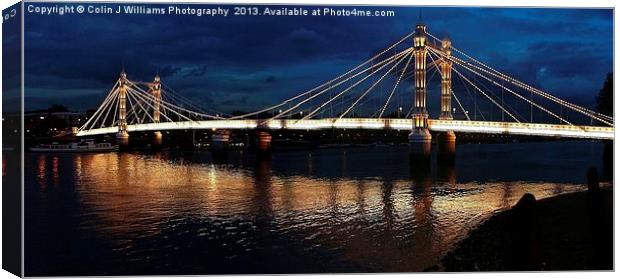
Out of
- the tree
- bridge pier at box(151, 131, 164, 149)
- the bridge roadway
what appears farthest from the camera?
bridge pier at box(151, 131, 164, 149)

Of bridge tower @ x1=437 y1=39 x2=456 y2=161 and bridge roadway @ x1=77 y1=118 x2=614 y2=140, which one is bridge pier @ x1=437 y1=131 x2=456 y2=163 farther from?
bridge roadway @ x1=77 y1=118 x2=614 y2=140

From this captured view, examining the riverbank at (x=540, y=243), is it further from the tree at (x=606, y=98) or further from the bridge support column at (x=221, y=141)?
the bridge support column at (x=221, y=141)

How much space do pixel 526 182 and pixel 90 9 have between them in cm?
1221

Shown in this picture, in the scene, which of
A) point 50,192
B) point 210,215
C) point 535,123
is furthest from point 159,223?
point 535,123

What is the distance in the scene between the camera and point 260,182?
1814cm

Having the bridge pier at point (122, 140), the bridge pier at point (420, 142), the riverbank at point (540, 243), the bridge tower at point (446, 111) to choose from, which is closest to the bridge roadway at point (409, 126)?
the bridge pier at point (420, 142)

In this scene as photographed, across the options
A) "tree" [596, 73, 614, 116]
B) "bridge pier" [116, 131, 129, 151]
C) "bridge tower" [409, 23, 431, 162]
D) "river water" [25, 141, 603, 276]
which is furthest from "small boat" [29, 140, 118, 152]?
"tree" [596, 73, 614, 116]

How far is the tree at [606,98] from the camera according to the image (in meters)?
10.4

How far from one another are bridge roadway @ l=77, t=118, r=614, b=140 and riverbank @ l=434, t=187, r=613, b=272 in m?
5.77

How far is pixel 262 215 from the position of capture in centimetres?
1223

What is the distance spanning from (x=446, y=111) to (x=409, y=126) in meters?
2.90

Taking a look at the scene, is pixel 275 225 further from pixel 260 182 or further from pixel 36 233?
pixel 260 182

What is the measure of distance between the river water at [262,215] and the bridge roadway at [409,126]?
3.91ft

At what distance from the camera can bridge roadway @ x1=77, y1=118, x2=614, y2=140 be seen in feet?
55.4
